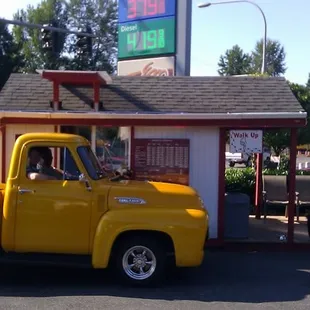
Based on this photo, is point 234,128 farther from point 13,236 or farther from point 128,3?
point 128,3

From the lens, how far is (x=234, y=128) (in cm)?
1160

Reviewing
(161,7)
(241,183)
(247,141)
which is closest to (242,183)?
(241,183)

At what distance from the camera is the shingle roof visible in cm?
1168

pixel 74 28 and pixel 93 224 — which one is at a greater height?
A: pixel 74 28

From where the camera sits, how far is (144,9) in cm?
2084

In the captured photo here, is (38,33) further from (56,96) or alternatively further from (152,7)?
(56,96)

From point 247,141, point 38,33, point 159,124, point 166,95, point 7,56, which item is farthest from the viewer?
point 38,33

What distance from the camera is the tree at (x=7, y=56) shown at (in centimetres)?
3972

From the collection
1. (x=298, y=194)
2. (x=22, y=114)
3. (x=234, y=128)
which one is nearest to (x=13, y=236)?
(x=22, y=114)

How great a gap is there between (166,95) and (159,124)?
1.26 m

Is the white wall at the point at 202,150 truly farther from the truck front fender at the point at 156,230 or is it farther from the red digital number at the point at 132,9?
the red digital number at the point at 132,9

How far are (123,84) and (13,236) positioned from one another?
552cm

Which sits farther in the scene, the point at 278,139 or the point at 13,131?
the point at 278,139

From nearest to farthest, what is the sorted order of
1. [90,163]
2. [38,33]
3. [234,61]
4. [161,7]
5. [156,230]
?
[156,230]
[90,163]
[161,7]
[38,33]
[234,61]
